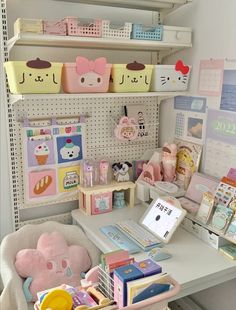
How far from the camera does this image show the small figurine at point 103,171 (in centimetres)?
195

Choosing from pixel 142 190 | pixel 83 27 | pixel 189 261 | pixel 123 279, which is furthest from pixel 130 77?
pixel 123 279

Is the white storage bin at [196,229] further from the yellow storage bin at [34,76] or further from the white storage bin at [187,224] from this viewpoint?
the yellow storage bin at [34,76]

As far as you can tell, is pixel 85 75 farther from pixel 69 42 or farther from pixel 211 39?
pixel 211 39

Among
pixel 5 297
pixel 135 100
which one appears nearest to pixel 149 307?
pixel 5 297

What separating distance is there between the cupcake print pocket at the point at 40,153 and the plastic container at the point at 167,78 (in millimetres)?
645

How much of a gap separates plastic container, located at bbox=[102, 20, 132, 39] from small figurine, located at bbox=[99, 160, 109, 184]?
2.25ft

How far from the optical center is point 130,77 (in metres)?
1.73

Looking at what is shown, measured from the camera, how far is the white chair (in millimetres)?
1451

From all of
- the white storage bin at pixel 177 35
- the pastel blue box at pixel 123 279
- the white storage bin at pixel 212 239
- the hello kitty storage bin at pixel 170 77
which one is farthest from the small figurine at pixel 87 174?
the pastel blue box at pixel 123 279

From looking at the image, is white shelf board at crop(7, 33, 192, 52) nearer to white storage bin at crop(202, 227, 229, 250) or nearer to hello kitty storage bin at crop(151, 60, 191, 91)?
hello kitty storage bin at crop(151, 60, 191, 91)

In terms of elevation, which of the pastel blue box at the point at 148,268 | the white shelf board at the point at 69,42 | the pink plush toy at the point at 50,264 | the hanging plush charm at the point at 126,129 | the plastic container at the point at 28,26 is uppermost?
the plastic container at the point at 28,26

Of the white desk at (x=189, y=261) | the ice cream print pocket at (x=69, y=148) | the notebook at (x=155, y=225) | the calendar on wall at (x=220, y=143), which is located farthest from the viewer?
the ice cream print pocket at (x=69, y=148)

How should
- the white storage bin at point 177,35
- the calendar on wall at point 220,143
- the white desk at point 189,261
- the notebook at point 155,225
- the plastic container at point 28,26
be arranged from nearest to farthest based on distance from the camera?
the white desk at point 189,261
the plastic container at point 28,26
the notebook at point 155,225
the calendar on wall at point 220,143
the white storage bin at point 177,35

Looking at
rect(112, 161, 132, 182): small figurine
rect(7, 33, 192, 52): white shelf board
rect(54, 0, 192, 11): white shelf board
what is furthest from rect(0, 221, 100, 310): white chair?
rect(54, 0, 192, 11): white shelf board
